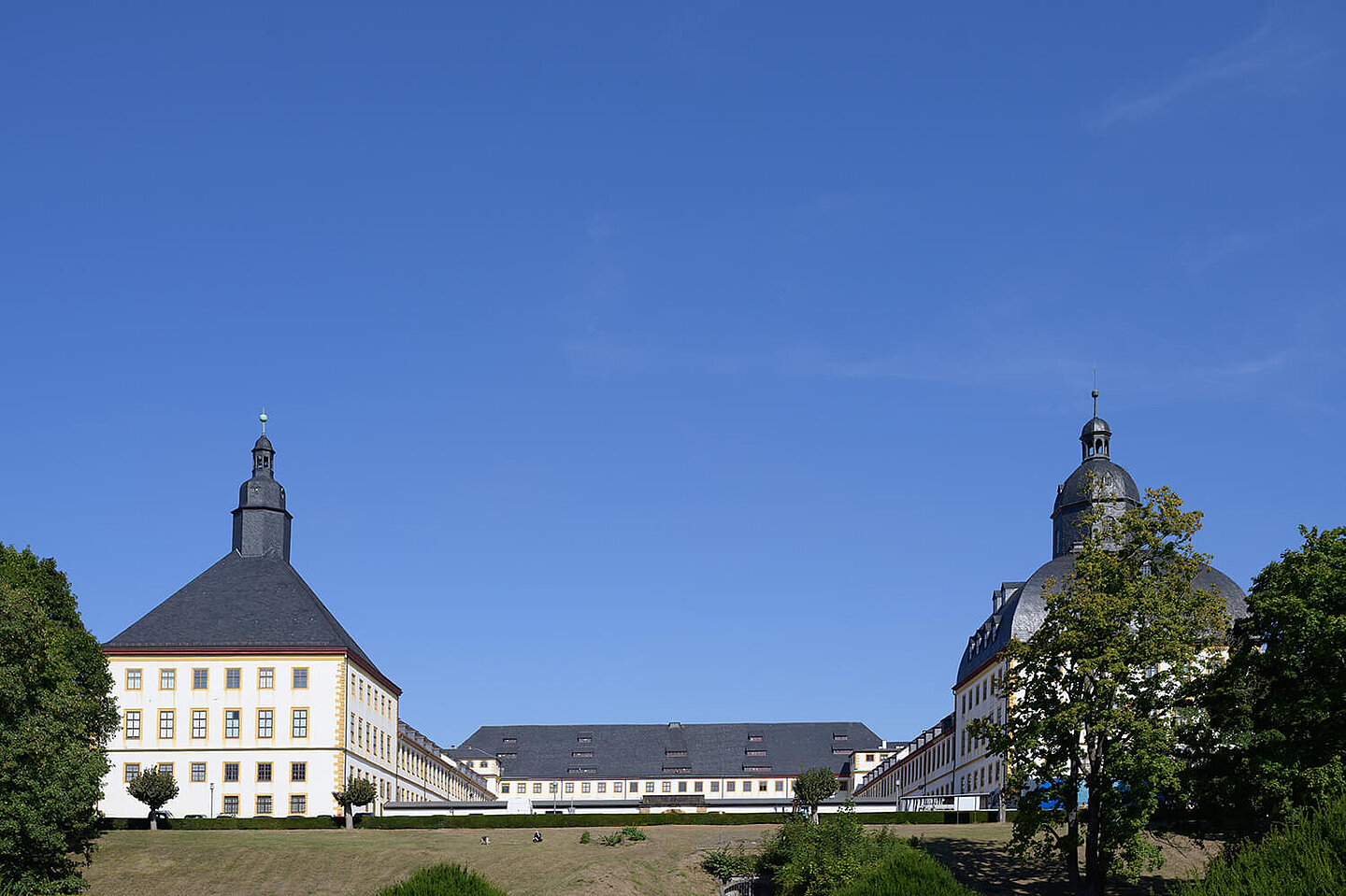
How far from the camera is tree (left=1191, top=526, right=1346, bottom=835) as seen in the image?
4950cm

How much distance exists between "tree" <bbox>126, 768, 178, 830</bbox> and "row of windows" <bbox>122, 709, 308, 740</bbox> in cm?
997

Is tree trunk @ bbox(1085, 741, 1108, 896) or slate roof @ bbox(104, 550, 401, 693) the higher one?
slate roof @ bbox(104, 550, 401, 693)

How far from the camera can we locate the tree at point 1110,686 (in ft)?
173

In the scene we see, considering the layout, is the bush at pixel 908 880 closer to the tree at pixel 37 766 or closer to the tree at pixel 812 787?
the tree at pixel 37 766

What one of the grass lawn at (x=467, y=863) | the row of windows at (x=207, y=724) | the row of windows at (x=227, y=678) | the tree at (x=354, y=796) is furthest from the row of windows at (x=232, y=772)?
the grass lawn at (x=467, y=863)

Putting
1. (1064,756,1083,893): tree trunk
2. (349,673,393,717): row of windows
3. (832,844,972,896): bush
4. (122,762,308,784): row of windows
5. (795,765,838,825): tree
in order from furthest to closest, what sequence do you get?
(349,673,393,717): row of windows
(122,762,308,784): row of windows
(795,765,838,825): tree
(1064,756,1083,893): tree trunk
(832,844,972,896): bush

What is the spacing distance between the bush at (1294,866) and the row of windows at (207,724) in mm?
73555

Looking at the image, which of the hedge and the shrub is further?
the hedge

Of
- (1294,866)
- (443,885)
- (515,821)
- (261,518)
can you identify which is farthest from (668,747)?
(1294,866)

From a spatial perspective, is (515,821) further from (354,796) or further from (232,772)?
(232,772)

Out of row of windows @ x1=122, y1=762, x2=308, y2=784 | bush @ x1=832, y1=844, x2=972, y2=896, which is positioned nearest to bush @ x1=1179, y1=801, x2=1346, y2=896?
bush @ x1=832, y1=844, x2=972, y2=896

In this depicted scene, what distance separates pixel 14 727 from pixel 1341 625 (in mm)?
46457

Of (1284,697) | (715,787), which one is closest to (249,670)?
(1284,697)

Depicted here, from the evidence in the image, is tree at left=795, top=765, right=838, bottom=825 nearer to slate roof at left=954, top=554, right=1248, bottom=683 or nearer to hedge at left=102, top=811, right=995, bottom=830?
hedge at left=102, top=811, right=995, bottom=830
